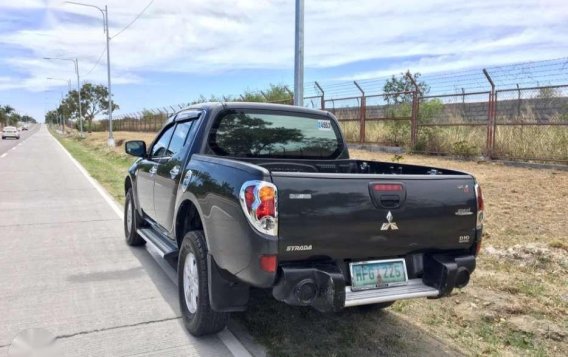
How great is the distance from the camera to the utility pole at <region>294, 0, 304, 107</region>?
880cm

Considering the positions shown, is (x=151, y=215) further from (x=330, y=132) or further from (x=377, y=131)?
(x=377, y=131)

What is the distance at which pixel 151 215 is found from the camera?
5641 mm

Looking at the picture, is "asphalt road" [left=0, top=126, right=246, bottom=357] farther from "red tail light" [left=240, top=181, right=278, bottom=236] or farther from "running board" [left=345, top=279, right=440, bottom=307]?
"red tail light" [left=240, top=181, right=278, bottom=236]

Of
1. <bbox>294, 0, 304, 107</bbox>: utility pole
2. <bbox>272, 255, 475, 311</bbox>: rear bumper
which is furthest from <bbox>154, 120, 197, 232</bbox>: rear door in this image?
<bbox>294, 0, 304, 107</bbox>: utility pole

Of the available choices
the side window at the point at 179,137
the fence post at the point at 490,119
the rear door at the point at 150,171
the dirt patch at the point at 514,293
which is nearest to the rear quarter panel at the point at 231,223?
the side window at the point at 179,137

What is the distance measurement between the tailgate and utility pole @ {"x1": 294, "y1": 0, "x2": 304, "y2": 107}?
549 cm

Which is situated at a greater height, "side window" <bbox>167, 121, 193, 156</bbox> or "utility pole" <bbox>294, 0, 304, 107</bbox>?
"utility pole" <bbox>294, 0, 304, 107</bbox>

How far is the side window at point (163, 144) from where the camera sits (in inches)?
220

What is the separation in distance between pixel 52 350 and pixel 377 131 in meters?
15.6

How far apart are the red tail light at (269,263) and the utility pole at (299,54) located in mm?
6008

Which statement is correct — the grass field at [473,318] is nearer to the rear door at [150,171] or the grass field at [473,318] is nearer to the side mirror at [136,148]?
the rear door at [150,171]

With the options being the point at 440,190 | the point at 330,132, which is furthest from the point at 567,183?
the point at 440,190

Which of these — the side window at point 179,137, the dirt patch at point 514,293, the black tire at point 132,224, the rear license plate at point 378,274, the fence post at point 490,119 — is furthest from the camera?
the fence post at point 490,119

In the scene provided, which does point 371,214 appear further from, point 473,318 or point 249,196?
point 473,318
